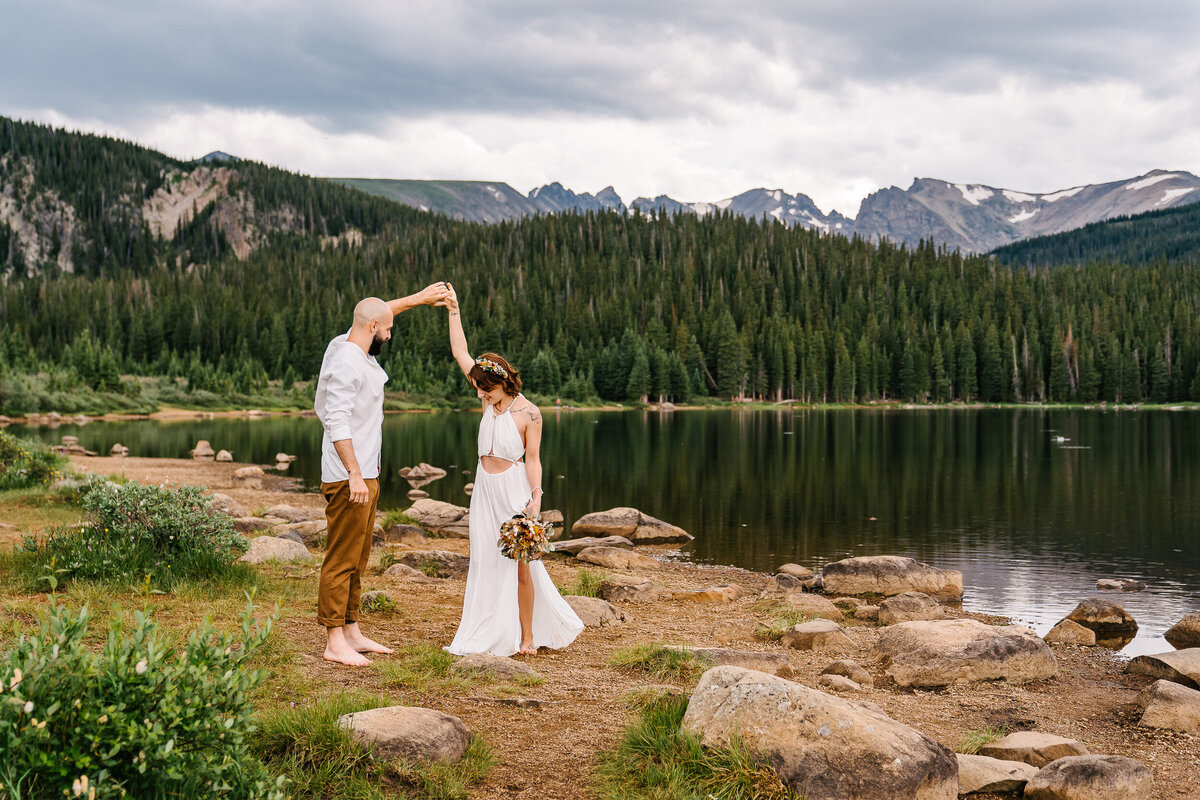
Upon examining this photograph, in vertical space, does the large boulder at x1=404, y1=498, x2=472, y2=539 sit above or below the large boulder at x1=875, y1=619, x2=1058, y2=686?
below

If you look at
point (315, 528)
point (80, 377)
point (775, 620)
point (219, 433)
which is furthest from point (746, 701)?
point (80, 377)

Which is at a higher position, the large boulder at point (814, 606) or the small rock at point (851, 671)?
the small rock at point (851, 671)

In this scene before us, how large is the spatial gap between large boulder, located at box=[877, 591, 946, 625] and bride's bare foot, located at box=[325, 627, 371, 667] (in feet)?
32.2

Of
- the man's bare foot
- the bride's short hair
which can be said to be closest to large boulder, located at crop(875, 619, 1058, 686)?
the bride's short hair

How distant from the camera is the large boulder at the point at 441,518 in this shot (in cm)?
2417

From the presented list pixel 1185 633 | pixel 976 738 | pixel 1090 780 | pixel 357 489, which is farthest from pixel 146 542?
pixel 1185 633

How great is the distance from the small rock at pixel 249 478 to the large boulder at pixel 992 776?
3083 cm

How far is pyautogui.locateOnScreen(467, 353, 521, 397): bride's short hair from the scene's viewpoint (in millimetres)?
9695

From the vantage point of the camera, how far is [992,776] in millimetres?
6898

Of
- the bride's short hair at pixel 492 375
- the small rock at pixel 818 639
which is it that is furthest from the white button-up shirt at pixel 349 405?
the small rock at pixel 818 639

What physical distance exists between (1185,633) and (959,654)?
7090mm

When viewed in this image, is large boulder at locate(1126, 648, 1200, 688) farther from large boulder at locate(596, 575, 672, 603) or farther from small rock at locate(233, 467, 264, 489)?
small rock at locate(233, 467, 264, 489)

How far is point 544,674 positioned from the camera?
29.6 ft

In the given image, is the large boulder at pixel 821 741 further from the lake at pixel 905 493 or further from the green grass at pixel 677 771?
the lake at pixel 905 493
